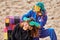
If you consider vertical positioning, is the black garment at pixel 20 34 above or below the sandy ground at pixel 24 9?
below

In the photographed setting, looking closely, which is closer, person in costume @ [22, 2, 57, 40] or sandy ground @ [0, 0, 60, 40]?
person in costume @ [22, 2, 57, 40]

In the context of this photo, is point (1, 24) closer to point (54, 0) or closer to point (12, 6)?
point (12, 6)

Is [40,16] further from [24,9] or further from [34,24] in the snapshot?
[24,9]

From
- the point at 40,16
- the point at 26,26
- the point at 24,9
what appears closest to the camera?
the point at 26,26

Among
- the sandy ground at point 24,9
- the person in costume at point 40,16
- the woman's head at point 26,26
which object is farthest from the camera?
the sandy ground at point 24,9

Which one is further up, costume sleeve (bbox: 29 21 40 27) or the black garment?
costume sleeve (bbox: 29 21 40 27)

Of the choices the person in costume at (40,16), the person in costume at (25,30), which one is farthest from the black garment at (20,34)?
the person in costume at (40,16)

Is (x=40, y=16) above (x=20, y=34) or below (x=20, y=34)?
above

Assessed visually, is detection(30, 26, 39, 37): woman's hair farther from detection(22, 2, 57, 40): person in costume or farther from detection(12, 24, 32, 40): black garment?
detection(22, 2, 57, 40): person in costume

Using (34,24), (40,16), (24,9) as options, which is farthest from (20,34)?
(24,9)

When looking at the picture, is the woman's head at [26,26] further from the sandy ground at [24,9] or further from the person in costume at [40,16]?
the sandy ground at [24,9]

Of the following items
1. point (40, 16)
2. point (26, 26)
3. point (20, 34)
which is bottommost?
point (20, 34)

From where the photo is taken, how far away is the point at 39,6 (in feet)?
16.1

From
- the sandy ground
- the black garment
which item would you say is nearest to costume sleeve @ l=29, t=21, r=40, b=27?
the black garment
